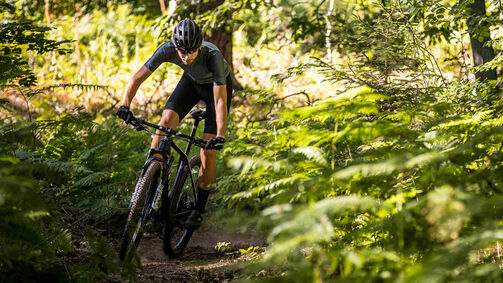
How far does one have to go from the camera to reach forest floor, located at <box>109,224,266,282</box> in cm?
444

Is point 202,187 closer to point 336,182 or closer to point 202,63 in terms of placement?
point 202,63

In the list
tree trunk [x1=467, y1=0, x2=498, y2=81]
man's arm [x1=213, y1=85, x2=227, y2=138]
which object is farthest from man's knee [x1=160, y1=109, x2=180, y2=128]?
tree trunk [x1=467, y1=0, x2=498, y2=81]

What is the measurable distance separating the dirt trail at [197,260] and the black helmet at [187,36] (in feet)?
5.82

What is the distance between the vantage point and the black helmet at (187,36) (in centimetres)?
461

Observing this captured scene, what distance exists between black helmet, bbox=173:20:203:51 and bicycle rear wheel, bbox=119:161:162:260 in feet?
3.64

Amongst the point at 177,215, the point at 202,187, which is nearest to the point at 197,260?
the point at 177,215

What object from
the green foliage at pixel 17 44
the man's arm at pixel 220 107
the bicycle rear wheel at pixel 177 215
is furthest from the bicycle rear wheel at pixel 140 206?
the green foliage at pixel 17 44

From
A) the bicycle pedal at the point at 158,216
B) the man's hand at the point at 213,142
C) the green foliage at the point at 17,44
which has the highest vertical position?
the green foliage at the point at 17,44

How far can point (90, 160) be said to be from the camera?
255 inches

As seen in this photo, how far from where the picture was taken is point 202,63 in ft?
16.9

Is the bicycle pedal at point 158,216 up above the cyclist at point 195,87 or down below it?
below

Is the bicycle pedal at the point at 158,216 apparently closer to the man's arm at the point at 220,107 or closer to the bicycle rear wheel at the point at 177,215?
the bicycle rear wheel at the point at 177,215

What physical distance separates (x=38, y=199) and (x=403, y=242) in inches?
76.5

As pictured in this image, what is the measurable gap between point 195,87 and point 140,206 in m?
1.51
